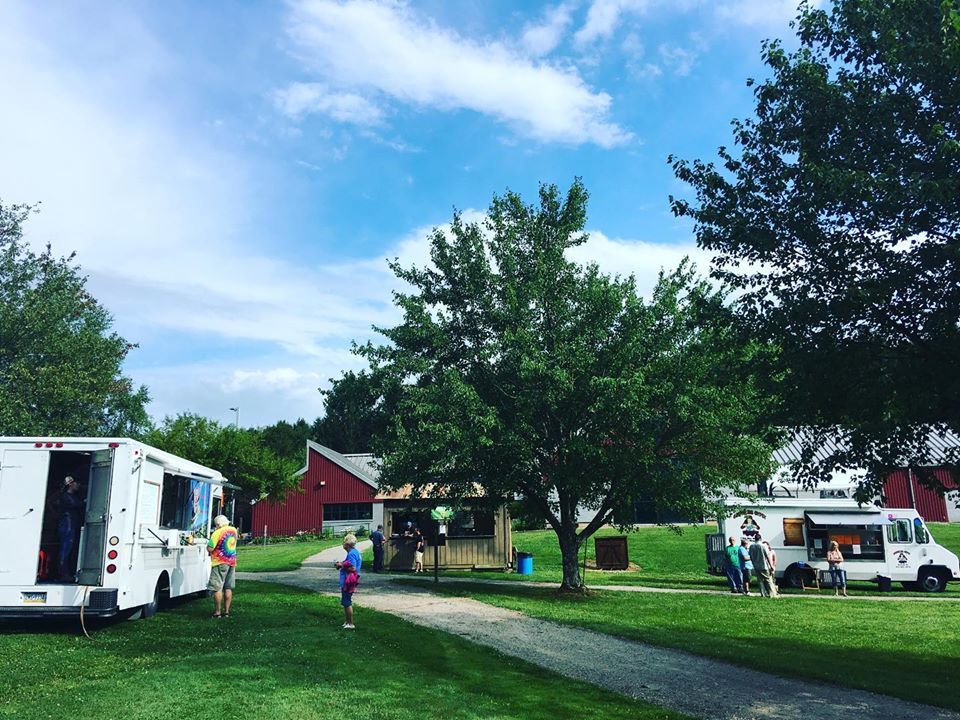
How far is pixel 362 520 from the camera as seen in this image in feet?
178

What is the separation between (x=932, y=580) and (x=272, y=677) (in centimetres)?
2353

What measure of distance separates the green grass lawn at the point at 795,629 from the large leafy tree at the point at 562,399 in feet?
8.48

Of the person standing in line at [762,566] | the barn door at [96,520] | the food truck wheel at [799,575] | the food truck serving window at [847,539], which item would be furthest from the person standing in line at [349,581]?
the food truck serving window at [847,539]

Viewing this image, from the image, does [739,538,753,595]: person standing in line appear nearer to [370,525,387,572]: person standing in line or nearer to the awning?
the awning

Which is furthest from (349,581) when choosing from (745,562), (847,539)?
(847,539)

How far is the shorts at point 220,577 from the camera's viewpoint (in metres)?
14.9

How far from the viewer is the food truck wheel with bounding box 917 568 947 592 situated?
80.8 ft

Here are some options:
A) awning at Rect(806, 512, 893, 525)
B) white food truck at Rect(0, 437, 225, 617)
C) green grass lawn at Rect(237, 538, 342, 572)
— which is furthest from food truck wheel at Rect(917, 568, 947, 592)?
white food truck at Rect(0, 437, 225, 617)

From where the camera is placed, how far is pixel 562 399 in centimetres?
1956

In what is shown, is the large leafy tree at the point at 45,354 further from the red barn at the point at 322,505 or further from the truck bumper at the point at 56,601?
the truck bumper at the point at 56,601

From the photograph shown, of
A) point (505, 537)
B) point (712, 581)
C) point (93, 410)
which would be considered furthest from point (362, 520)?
point (712, 581)

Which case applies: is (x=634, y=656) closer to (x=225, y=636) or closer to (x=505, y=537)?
(x=225, y=636)

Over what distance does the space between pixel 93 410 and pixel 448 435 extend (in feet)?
93.2

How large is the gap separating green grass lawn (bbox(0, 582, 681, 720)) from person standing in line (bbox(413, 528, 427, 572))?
13.5m
